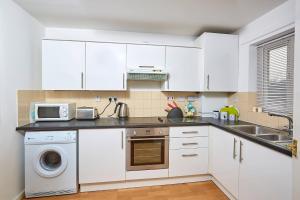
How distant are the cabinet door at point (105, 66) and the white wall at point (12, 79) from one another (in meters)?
0.71

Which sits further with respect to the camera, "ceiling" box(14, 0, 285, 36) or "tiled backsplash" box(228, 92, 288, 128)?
"tiled backsplash" box(228, 92, 288, 128)

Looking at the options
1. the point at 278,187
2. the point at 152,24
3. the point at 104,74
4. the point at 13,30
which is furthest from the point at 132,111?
the point at 278,187

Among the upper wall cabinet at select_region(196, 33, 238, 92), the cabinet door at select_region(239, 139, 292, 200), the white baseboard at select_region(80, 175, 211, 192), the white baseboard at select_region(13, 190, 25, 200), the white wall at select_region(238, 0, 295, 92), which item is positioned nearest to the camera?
the cabinet door at select_region(239, 139, 292, 200)

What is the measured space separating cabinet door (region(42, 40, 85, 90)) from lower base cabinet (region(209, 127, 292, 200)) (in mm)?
2025

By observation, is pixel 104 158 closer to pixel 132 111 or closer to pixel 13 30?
pixel 132 111

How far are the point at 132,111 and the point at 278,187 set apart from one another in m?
2.04

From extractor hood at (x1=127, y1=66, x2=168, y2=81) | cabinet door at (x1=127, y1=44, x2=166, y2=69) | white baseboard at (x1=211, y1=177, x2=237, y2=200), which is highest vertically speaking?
cabinet door at (x1=127, y1=44, x2=166, y2=69)

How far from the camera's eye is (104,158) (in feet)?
7.41

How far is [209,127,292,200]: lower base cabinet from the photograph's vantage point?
4.58 ft

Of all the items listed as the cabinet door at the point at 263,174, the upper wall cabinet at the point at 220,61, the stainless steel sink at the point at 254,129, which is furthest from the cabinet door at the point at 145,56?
the cabinet door at the point at 263,174

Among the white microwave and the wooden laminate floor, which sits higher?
the white microwave

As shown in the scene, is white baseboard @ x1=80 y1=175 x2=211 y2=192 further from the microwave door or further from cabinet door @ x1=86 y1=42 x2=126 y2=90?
cabinet door @ x1=86 y1=42 x2=126 y2=90

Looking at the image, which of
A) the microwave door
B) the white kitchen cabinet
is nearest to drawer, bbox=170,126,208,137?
the white kitchen cabinet

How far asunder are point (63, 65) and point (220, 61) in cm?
226
